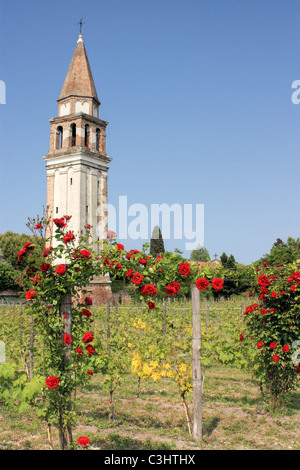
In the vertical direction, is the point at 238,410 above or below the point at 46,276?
below

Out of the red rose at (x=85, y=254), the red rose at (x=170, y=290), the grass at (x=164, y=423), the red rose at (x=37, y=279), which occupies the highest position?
the red rose at (x=85, y=254)

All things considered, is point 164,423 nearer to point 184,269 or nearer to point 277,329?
point 277,329

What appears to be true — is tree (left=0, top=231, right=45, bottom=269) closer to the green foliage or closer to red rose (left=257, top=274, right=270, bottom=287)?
the green foliage

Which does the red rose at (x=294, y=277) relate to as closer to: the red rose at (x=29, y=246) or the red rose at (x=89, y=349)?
the red rose at (x=89, y=349)

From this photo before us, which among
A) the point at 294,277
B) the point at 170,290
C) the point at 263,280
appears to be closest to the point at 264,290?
the point at 263,280

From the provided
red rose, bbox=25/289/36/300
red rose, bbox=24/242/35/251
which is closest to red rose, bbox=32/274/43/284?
red rose, bbox=25/289/36/300

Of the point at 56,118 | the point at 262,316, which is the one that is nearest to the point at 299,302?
the point at 262,316

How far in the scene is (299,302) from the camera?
6727mm

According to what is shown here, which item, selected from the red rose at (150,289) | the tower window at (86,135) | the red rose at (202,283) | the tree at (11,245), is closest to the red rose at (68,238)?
the red rose at (150,289)

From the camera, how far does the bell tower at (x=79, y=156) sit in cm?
3131

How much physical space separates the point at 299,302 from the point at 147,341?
282 cm

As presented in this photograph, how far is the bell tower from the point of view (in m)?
31.3
